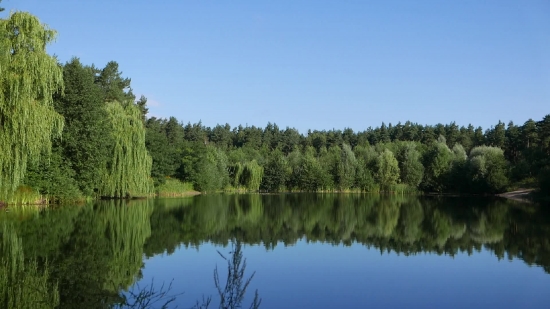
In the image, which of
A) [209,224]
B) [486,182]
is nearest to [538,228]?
[209,224]

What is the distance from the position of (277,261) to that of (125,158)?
20.6m

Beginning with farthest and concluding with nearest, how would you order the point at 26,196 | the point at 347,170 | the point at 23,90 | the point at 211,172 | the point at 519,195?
the point at 347,170, the point at 211,172, the point at 519,195, the point at 26,196, the point at 23,90

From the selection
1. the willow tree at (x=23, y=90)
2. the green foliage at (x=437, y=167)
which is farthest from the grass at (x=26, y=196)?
the green foliage at (x=437, y=167)

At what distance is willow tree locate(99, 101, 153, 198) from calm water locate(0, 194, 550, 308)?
9.37 metres

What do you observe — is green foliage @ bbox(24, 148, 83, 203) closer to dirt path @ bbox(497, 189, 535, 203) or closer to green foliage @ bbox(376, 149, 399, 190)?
dirt path @ bbox(497, 189, 535, 203)

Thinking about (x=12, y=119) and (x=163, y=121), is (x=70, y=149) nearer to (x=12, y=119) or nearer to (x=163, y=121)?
(x=12, y=119)

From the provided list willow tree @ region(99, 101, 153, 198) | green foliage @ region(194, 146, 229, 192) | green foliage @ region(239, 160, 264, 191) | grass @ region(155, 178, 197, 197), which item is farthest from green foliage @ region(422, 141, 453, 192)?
willow tree @ region(99, 101, 153, 198)

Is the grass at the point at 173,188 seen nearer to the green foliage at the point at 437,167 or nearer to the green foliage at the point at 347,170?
the green foliage at the point at 347,170

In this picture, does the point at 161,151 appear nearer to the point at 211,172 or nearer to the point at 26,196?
the point at 211,172

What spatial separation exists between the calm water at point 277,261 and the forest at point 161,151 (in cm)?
470

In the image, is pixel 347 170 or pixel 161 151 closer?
Result: pixel 161 151

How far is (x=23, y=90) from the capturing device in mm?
17156

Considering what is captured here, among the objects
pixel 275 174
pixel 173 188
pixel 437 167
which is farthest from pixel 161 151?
pixel 437 167

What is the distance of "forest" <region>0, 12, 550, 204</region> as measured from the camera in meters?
18.1
